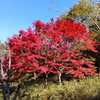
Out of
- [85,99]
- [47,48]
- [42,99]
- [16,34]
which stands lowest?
[42,99]

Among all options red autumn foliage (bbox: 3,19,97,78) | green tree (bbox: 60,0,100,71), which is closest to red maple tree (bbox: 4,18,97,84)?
red autumn foliage (bbox: 3,19,97,78)

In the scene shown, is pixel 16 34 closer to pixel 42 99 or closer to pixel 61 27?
pixel 61 27

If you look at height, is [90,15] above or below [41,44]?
above

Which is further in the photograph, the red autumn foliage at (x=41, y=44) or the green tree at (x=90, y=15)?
the red autumn foliage at (x=41, y=44)

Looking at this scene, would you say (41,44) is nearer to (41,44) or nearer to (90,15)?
(41,44)

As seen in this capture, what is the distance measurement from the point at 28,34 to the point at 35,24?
104 centimetres

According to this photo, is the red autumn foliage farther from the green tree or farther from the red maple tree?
the green tree

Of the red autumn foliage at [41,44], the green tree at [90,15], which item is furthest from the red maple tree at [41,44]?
the green tree at [90,15]

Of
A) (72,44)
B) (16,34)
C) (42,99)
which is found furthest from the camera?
(72,44)

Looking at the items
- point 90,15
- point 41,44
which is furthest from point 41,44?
point 90,15

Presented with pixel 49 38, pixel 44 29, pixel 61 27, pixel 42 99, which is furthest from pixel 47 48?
pixel 42 99

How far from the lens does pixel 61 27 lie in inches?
238

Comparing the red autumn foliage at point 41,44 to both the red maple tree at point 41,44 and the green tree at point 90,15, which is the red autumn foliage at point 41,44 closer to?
the red maple tree at point 41,44

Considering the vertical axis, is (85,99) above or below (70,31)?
below
